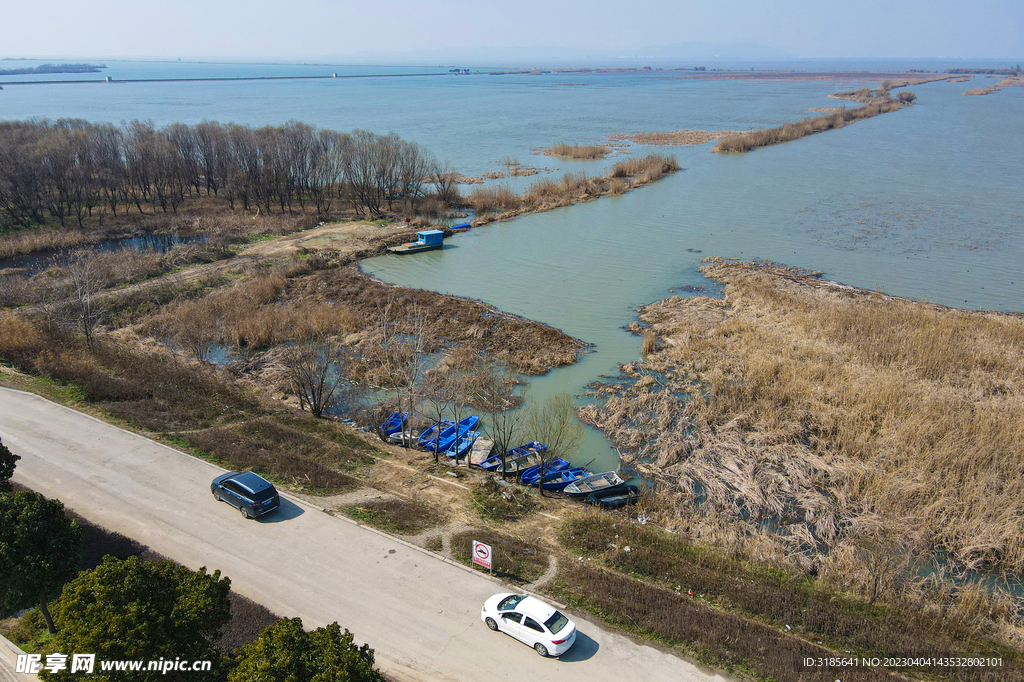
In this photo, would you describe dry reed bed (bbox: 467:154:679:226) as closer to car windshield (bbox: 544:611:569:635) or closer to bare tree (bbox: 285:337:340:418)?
bare tree (bbox: 285:337:340:418)

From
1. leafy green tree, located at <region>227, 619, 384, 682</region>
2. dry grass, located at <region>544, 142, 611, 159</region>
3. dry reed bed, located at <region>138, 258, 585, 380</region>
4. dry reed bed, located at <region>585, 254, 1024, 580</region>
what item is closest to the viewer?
leafy green tree, located at <region>227, 619, 384, 682</region>

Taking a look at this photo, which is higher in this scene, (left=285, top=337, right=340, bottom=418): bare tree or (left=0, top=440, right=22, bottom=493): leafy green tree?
(left=0, top=440, right=22, bottom=493): leafy green tree

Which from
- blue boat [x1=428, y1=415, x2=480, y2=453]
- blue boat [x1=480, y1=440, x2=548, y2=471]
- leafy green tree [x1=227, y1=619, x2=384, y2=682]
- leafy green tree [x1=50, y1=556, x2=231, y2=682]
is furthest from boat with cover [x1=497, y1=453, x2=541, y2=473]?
leafy green tree [x1=50, y1=556, x2=231, y2=682]

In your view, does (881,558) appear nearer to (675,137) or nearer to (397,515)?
(397,515)

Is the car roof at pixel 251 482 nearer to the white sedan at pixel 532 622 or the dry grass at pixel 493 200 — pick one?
the white sedan at pixel 532 622

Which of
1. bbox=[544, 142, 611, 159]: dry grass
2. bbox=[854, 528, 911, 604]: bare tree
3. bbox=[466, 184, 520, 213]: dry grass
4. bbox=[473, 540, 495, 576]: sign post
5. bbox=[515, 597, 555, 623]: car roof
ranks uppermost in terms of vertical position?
bbox=[544, 142, 611, 159]: dry grass

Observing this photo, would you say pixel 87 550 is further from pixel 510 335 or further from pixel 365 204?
pixel 365 204

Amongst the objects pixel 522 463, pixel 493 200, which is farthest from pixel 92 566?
pixel 493 200
